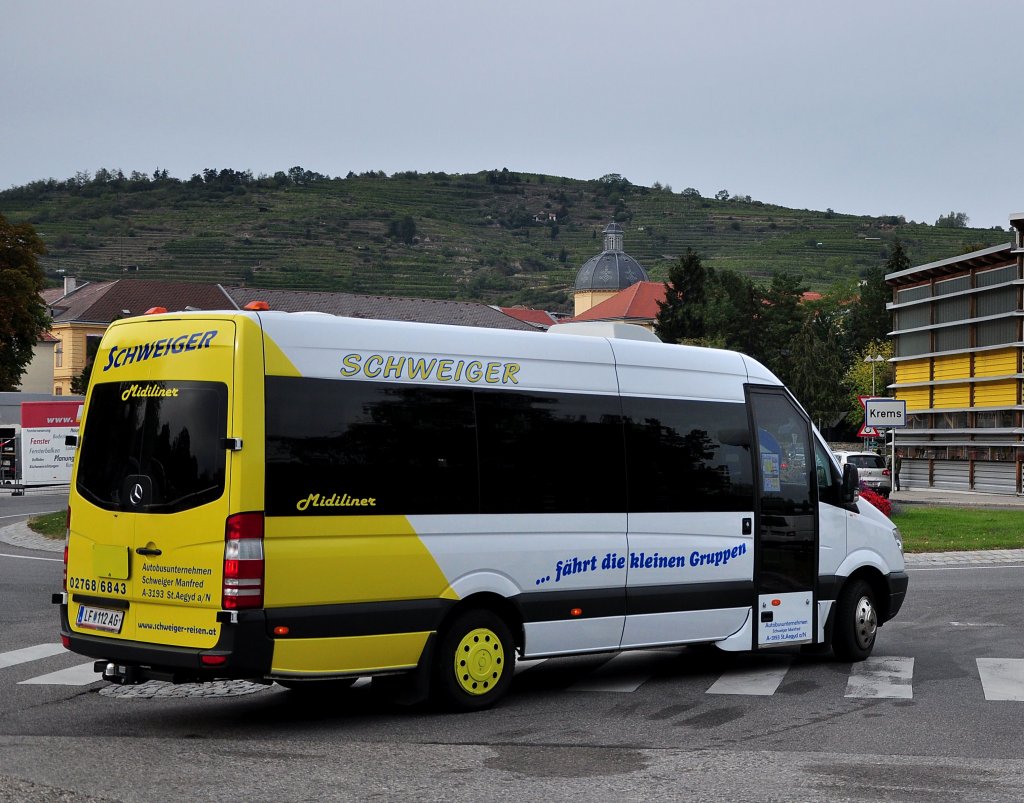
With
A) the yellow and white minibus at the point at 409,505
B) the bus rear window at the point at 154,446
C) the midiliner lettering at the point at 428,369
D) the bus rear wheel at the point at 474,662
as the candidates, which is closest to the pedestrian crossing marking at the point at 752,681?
the yellow and white minibus at the point at 409,505

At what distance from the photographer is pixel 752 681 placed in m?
11.0

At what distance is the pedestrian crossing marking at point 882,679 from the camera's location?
10.3 metres

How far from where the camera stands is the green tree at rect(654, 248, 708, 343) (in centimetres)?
11181

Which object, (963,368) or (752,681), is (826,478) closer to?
(752,681)

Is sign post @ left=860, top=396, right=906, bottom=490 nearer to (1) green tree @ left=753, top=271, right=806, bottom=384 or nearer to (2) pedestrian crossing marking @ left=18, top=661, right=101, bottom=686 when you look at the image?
(2) pedestrian crossing marking @ left=18, top=661, right=101, bottom=686

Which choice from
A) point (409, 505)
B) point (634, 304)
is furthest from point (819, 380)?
point (409, 505)

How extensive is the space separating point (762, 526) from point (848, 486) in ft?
3.76

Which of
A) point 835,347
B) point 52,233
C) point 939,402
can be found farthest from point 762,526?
point 52,233

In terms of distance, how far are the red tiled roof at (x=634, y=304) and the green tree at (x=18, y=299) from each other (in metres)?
88.4

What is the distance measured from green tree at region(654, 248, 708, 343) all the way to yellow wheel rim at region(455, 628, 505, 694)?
103m

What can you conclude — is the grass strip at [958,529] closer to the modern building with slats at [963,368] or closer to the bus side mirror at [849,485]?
the bus side mirror at [849,485]

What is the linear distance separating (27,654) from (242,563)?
195 inches

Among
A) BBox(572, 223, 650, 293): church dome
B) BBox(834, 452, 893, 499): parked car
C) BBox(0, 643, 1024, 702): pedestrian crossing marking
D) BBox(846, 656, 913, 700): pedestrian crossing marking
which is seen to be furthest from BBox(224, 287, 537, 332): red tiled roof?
BBox(846, 656, 913, 700): pedestrian crossing marking

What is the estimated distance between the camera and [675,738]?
8578mm
